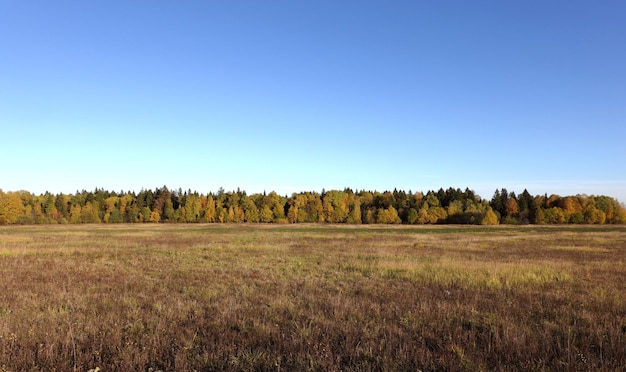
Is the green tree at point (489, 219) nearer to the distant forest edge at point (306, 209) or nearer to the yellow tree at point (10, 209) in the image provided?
the distant forest edge at point (306, 209)

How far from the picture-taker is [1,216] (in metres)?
102

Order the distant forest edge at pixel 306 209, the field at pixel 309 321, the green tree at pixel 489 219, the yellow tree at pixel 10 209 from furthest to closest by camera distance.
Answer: the distant forest edge at pixel 306 209 → the green tree at pixel 489 219 → the yellow tree at pixel 10 209 → the field at pixel 309 321

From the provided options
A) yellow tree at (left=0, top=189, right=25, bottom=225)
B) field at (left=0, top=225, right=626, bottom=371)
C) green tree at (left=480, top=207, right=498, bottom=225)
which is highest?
yellow tree at (left=0, top=189, right=25, bottom=225)

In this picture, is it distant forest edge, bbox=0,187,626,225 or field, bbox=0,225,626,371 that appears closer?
field, bbox=0,225,626,371

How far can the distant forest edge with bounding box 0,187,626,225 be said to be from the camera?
110 metres

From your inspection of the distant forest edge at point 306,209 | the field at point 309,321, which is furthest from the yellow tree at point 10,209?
the field at point 309,321

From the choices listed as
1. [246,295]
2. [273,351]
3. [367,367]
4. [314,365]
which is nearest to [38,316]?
[246,295]

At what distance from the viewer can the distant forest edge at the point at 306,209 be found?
362ft

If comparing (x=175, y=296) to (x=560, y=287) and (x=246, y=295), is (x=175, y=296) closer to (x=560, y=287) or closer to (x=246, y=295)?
(x=246, y=295)

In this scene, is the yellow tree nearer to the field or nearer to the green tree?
the field

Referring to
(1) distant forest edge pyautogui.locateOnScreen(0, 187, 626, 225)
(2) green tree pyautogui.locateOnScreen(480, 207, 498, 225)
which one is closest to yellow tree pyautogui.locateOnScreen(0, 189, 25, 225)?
(1) distant forest edge pyautogui.locateOnScreen(0, 187, 626, 225)

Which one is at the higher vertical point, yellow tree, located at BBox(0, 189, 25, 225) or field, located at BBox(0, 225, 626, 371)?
yellow tree, located at BBox(0, 189, 25, 225)

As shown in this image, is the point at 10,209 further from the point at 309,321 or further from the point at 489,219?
the point at 489,219

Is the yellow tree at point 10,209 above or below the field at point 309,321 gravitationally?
above
